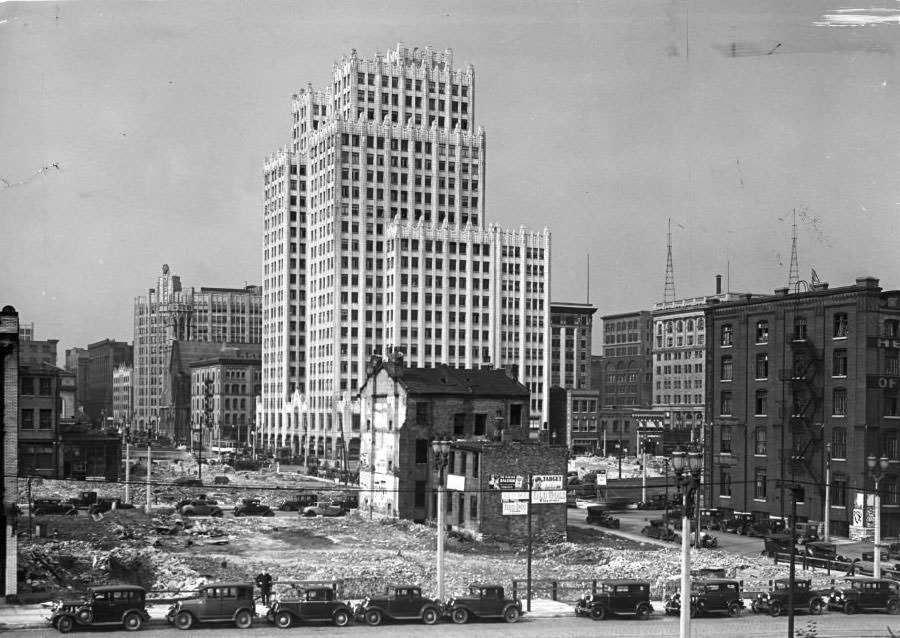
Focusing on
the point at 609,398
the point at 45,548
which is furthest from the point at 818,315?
the point at 609,398

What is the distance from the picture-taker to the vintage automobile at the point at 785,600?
129ft

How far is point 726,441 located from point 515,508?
19.5m

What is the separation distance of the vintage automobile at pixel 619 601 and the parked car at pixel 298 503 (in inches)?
1606

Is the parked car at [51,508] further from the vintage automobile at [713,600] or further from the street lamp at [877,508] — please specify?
the street lamp at [877,508]

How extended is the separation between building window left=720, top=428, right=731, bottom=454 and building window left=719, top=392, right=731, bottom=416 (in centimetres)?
113

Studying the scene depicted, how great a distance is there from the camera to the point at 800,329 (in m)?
64.6

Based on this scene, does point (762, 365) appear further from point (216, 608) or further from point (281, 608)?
point (216, 608)

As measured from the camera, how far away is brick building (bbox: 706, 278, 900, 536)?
195ft

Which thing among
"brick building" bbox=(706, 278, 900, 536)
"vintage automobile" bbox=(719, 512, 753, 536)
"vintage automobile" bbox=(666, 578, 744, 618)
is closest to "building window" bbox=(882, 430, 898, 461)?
"brick building" bbox=(706, 278, 900, 536)

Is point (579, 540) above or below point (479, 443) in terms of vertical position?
below

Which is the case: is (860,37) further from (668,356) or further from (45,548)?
(668,356)

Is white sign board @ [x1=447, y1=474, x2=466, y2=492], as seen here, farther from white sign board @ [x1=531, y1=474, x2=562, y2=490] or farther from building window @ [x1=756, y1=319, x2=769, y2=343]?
building window @ [x1=756, y1=319, x2=769, y2=343]

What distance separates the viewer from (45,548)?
49.9 m

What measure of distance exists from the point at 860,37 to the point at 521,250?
112m
